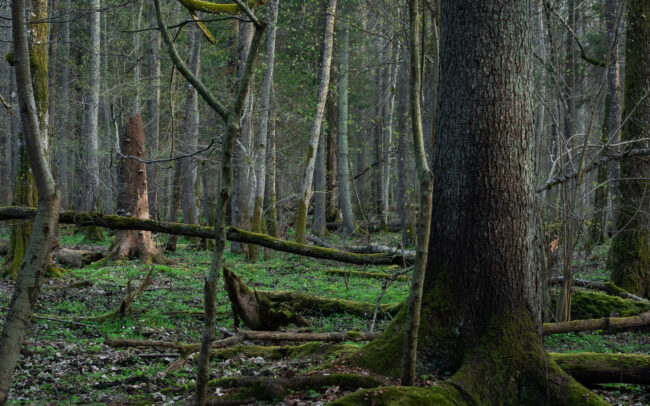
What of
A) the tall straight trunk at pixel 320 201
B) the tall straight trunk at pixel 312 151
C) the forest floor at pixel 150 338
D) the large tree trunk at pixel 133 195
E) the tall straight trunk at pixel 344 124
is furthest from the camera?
the tall straight trunk at pixel 320 201

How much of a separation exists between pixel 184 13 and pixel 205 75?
12.3ft

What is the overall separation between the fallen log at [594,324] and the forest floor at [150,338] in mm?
438

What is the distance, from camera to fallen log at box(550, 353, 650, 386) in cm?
461

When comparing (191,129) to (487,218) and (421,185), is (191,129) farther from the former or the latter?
(421,185)

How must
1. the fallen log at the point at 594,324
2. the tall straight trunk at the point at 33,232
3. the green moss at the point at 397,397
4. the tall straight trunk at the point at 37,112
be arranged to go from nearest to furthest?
the tall straight trunk at the point at 33,232 < the green moss at the point at 397,397 < the fallen log at the point at 594,324 < the tall straight trunk at the point at 37,112

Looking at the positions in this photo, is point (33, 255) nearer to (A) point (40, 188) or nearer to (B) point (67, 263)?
(A) point (40, 188)

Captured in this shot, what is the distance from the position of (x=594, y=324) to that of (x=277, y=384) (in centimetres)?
387

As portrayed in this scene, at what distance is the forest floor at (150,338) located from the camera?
14.8 ft

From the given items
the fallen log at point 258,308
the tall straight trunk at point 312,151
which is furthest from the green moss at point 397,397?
the tall straight trunk at point 312,151

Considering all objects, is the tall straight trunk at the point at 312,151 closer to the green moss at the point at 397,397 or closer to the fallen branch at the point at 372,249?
Result: the fallen branch at the point at 372,249

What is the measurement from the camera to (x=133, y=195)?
1317 centimetres

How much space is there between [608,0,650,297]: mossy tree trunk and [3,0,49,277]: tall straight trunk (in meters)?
10.3

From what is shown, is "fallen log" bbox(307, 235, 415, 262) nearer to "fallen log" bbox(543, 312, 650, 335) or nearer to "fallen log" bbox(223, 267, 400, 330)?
"fallen log" bbox(223, 267, 400, 330)

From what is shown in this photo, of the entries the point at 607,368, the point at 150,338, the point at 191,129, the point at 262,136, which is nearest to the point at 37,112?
the point at 150,338
